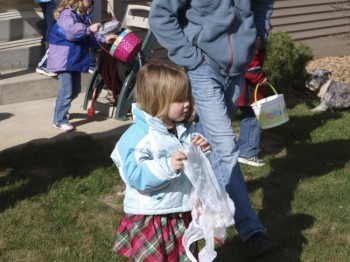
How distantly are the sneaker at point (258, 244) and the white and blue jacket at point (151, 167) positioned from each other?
1.10m

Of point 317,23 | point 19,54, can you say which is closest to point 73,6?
point 19,54

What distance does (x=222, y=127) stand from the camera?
4.14 metres

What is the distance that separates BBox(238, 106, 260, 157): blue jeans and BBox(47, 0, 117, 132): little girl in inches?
65.2

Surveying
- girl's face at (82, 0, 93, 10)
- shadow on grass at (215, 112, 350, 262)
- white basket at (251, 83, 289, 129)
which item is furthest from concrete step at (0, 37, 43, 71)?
white basket at (251, 83, 289, 129)

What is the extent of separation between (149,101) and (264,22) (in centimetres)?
161

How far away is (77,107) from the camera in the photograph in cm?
802

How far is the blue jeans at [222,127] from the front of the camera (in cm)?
413

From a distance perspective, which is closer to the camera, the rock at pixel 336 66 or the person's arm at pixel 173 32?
the person's arm at pixel 173 32

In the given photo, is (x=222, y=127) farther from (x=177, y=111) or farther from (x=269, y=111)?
(x=269, y=111)

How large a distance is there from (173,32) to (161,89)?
0.86 m

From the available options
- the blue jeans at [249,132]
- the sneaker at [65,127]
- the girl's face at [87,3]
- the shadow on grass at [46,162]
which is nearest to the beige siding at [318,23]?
the girl's face at [87,3]

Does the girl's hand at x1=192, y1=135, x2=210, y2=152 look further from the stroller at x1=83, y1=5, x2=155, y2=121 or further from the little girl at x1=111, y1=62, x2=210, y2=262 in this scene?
the stroller at x1=83, y1=5, x2=155, y2=121

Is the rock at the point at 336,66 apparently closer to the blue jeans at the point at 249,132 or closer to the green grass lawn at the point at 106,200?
the green grass lawn at the point at 106,200

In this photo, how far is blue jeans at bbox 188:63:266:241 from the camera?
413 centimetres
